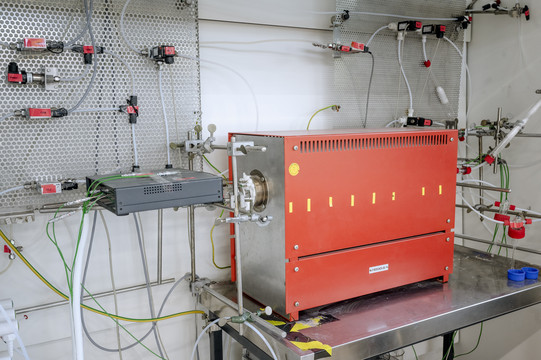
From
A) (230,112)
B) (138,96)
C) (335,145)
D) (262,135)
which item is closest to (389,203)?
(335,145)

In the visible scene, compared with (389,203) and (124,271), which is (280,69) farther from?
(124,271)

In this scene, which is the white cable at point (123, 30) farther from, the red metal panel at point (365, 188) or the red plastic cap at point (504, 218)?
the red plastic cap at point (504, 218)

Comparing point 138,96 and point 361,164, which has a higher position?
point 138,96

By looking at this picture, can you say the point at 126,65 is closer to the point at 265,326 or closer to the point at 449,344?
the point at 265,326

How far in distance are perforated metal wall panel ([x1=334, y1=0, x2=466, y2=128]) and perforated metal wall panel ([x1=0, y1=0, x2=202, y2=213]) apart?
84 cm

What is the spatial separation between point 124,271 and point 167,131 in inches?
24.7

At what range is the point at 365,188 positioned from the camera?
5.60 feet

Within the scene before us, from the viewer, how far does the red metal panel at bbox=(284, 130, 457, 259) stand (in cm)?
156

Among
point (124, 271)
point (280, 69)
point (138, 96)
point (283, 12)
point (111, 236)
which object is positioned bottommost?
point (124, 271)

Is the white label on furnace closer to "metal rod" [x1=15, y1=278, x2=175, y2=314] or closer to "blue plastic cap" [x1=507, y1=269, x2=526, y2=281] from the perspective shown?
"blue plastic cap" [x1=507, y1=269, x2=526, y2=281]

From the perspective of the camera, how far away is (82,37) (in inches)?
66.6

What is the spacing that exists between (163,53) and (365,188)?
906 mm

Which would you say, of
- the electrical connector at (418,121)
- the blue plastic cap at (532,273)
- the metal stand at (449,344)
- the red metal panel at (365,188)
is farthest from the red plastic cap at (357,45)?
the metal stand at (449,344)

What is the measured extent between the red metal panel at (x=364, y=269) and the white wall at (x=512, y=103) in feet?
3.00
